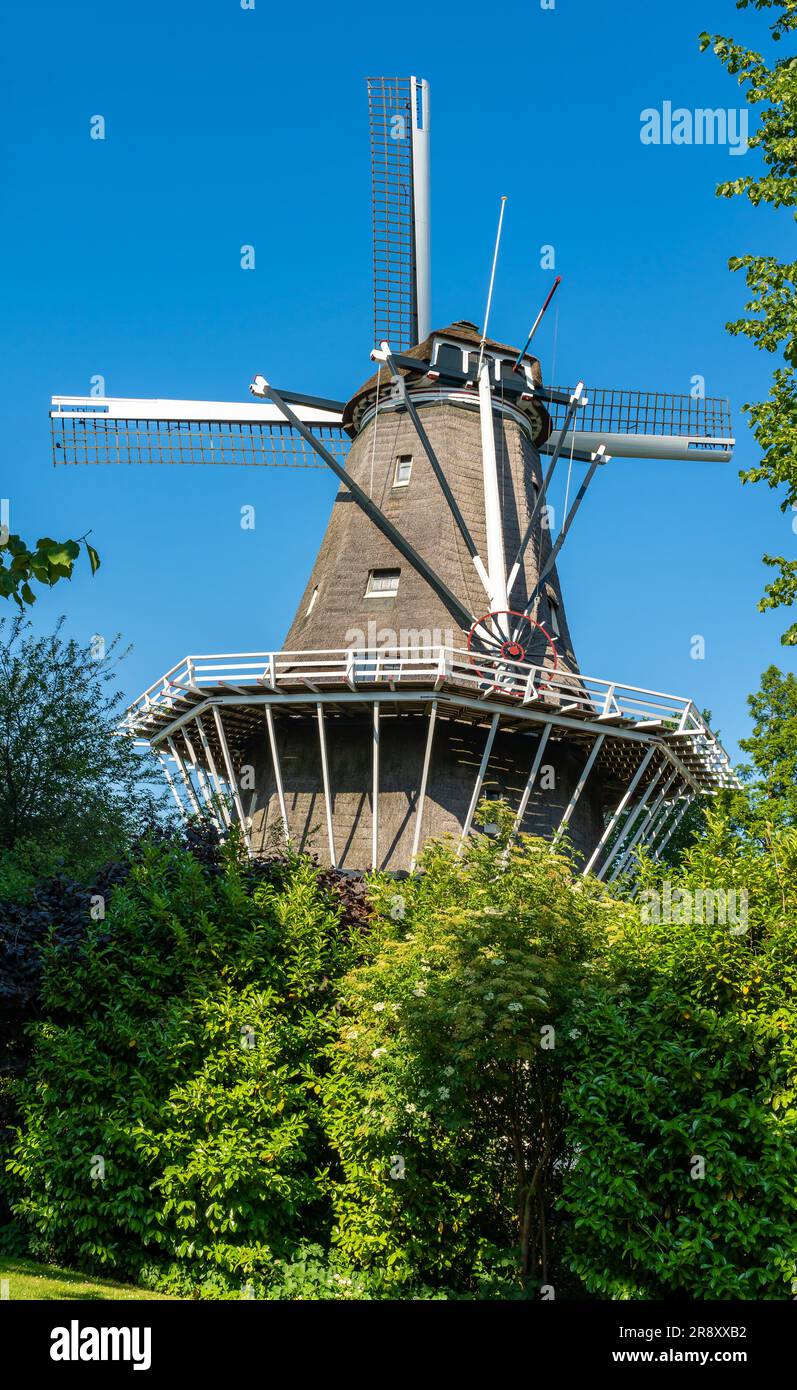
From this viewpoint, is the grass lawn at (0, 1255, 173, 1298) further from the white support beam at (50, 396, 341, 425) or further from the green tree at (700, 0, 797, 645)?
the white support beam at (50, 396, 341, 425)

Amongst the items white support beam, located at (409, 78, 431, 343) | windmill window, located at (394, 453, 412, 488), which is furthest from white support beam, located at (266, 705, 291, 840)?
white support beam, located at (409, 78, 431, 343)

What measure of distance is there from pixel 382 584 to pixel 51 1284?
14.8 m

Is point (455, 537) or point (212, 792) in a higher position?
point (455, 537)

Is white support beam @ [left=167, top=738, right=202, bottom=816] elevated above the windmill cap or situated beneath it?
situated beneath

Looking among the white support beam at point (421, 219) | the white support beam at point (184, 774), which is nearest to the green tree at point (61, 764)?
the white support beam at point (184, 774)

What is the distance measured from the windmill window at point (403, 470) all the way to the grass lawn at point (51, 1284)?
54.0 feet

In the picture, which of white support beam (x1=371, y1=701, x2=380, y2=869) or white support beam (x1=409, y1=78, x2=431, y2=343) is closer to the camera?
white support beam (x1=371, y1=701, x2=380, y2=869)

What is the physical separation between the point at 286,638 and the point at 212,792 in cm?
458

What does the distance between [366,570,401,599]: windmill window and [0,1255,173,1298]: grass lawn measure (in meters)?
13.6

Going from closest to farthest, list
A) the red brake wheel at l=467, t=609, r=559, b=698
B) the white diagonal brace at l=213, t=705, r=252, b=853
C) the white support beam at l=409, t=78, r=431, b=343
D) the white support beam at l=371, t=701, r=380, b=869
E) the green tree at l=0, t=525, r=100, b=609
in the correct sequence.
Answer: the green tree at l=0, t=525, r=100, b=609 < the white support beam at l=371, t=701, r=380, b=869 < the white diagonal brace at l=213, t=705, r=252, b=853 < the red brake wheel at l=467, t=609, r=559, b=698 < the white support beam at l=409, t=78, r=431, b=343

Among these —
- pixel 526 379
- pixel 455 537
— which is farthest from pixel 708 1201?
pixel 526 379

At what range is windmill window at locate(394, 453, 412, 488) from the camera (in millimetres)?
25281
